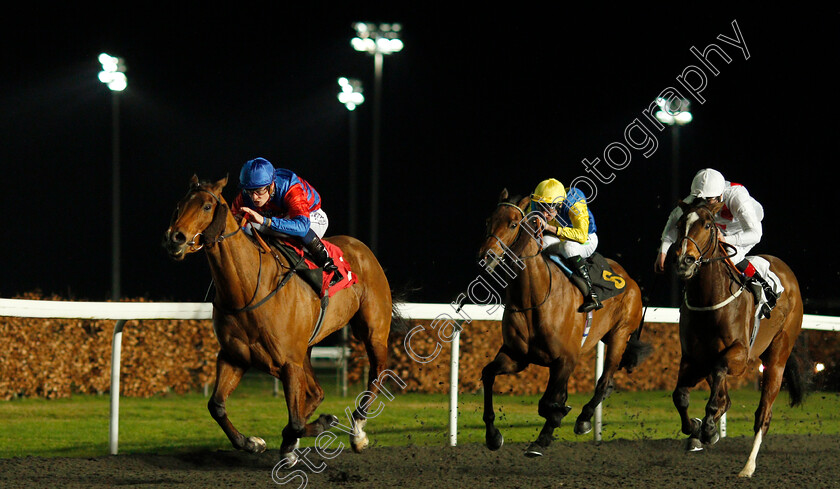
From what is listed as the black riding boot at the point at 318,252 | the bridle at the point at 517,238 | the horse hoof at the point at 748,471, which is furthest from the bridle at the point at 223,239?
the horse hoof at the point at 748,471

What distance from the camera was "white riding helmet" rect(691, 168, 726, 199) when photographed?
4.86 metres

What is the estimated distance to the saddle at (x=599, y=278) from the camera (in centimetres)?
530

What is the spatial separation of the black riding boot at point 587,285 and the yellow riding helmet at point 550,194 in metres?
0.38

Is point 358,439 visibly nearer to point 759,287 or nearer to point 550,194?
point 550,194

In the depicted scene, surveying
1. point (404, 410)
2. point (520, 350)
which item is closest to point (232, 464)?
point (520, 350)

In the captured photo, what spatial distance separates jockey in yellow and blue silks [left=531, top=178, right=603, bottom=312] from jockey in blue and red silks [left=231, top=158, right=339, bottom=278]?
1.38m

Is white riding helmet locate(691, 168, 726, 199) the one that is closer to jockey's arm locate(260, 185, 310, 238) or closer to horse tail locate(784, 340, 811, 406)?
horse tail locate(784, 340, 811, 406)

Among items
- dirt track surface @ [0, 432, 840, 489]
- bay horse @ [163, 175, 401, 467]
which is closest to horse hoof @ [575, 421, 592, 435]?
dirt track surface @ [0, 432, 840, 489]

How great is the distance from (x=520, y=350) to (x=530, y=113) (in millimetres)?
20279

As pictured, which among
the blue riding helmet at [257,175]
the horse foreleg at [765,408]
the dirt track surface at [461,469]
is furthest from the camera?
the horse foreleg at [765,408]

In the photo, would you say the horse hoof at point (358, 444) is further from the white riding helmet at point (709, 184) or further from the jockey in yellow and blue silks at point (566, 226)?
the white riding helmet at point (709, 184)

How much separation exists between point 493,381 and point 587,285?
86 centimetres

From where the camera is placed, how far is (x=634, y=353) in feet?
19.5

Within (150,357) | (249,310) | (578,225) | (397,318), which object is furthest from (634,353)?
(150,357)
